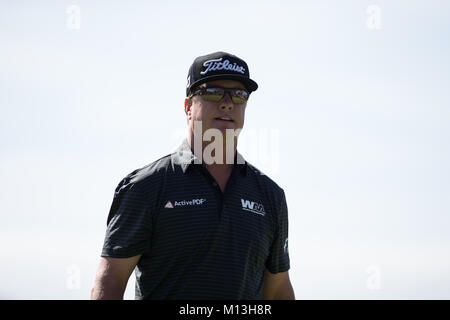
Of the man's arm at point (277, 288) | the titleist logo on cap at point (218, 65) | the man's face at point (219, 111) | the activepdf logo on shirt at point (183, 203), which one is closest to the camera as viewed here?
the activepdf logo on shirt at point (183, 203)

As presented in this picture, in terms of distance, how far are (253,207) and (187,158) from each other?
0.87 metres

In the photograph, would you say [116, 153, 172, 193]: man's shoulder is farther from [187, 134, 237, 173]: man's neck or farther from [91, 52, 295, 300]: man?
[187, 134, 237, 173]: man's neck

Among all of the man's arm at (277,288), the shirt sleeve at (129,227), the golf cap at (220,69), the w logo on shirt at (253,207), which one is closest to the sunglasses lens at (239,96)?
the golf cap at (220,69)

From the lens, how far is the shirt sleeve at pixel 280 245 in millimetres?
7062

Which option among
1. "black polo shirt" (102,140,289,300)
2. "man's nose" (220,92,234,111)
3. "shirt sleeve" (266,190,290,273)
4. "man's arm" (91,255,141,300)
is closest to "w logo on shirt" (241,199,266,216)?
"black polo shirt" (102,140,289,300)

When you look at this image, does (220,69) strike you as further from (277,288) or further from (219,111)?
(277,288)

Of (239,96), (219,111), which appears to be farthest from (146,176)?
(239,96)

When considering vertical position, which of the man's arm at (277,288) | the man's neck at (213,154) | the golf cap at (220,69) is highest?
the golf cap at (220,69)

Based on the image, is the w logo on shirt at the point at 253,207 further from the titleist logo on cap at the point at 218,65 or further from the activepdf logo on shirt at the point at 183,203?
the titleist logo on cap at the point at 218,65

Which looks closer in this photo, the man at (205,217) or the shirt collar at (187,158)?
the man at (205,217)

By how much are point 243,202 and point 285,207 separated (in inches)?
25.5

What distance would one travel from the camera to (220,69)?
7059 millimetres

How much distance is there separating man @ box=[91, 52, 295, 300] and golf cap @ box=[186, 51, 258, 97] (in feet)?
0.04

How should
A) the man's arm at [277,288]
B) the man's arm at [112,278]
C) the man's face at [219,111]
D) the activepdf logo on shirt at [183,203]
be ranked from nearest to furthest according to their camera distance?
1. the man's arm at [112,278]
2. the activepdf logo on shirt at [183,203]
3. the man's face at [219,111]
4. the man's arm at [277,288]
